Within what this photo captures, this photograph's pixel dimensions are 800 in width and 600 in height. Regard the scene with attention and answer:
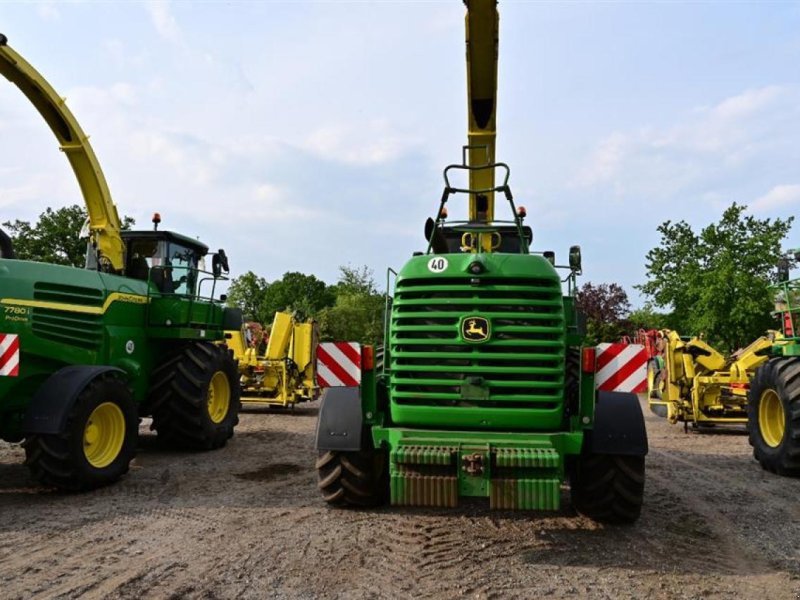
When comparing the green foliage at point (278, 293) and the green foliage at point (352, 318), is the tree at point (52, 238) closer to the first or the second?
the green foliage at point (352, 318)

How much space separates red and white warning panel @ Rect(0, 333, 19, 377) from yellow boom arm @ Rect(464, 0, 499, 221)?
4.61 meters

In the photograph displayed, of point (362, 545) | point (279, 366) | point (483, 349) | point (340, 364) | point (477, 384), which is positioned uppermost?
point (279, 366)

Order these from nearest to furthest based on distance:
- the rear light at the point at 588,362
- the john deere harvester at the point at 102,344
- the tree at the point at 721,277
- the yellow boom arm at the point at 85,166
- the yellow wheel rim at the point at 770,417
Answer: the rear light at the point at 588,362, the john deere harvester at the point at 102,344, the yellow boom arm at the point at 85,166, the yellow wheel rim at the point at 770,417, the tree at the point at 721,277

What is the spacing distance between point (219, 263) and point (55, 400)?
12.0ft

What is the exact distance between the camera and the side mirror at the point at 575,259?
5.75 meters

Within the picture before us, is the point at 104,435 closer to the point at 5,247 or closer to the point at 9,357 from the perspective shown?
the point at 9,357

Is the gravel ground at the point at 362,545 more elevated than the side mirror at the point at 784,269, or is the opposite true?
the side mirror at the point at 784,269

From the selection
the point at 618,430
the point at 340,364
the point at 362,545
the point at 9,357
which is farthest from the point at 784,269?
the point at 9,357

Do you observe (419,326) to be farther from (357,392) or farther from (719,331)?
(719,331)

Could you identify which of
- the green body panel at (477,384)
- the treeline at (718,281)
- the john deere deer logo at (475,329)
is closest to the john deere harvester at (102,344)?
the green body panel at (477,384)

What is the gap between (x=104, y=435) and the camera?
6.79 meters

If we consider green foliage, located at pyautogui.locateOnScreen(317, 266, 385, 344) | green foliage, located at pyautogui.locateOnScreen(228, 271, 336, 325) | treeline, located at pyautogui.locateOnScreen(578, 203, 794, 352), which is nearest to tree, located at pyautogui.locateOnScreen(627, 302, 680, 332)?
treeline, located at pyautogui.locateOnScreen(578, 203, 794, 352)

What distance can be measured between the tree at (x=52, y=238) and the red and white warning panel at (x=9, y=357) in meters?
29.1

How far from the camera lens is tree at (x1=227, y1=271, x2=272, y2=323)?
2607 inches
